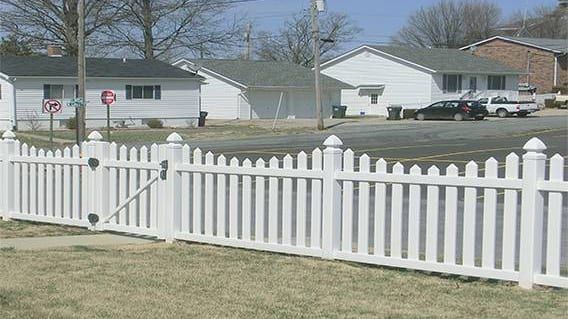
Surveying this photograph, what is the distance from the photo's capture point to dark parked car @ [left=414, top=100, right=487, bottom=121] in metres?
53.0

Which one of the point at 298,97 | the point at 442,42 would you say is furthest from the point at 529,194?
the point at 442,42

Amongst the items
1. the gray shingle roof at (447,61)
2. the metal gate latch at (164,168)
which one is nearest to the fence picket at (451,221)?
the metal gate latch at (164,168)

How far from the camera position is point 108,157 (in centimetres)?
926


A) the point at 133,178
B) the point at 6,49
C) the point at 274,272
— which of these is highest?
the point at 6,49

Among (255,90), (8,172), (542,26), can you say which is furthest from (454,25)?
(8,172)

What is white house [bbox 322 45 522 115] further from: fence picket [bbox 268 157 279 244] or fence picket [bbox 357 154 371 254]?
fence picket [bbox 357 154 371 254]

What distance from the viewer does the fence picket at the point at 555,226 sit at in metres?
6.13

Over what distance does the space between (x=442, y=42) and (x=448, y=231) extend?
9555 centimetres

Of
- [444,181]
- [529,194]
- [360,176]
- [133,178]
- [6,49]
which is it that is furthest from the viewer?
[6,49]

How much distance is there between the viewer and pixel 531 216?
6.24 metres

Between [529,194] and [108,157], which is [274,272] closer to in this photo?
[529,194]

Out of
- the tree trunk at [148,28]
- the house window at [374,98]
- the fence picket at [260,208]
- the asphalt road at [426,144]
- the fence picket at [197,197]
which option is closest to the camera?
the fence picket at [260,208]

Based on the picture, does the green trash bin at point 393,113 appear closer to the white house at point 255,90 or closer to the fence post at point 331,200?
the white house at point 255,90

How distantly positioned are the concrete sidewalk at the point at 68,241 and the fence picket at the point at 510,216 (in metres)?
4.01
